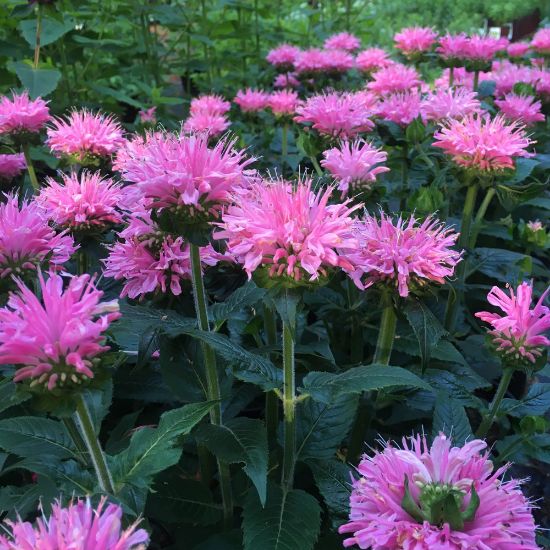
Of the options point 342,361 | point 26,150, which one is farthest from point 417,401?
point 26,150

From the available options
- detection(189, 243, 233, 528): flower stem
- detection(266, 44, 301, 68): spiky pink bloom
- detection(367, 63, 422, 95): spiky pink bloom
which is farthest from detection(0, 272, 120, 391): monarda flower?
detection(266, 44, 301, 68): spiky pink bloom

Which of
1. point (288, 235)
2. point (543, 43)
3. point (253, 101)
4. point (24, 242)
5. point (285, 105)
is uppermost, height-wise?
point (543, 43)

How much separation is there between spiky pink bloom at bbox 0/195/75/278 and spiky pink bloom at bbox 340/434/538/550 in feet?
2.13

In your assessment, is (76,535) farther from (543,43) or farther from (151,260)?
(543,43)

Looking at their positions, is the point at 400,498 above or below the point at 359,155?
below

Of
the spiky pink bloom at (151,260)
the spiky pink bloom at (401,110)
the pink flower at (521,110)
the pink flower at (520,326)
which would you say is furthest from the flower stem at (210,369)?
the pink flower at (521,110)

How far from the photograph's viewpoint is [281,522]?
0.93 m

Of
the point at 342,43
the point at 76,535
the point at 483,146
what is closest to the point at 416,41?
the point at 342,43

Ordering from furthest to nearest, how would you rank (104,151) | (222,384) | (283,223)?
(104,151) < (222,384) < (283,223)

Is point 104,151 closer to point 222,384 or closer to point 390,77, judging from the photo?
point 222,384

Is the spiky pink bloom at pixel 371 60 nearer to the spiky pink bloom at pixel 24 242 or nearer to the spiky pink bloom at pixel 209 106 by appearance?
the spiky pink bloom at pixel 209 106

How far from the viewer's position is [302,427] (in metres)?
1.14

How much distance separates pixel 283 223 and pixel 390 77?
73.9 inches

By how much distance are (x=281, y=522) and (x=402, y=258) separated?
1.56 feet
